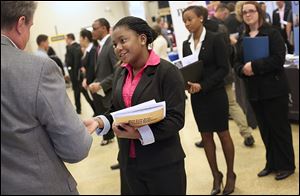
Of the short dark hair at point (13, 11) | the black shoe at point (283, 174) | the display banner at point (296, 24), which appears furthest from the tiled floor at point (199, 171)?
the short dark hair at point (13, 11)

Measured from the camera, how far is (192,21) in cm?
232

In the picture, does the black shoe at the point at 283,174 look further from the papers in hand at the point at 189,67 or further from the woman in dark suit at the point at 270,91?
the papers in hand at the point at 189,67

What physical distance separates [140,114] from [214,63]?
4.13 feet

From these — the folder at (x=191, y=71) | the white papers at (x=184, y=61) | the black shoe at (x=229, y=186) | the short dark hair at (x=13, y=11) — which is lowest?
the black shoe at (x=229, y=186)

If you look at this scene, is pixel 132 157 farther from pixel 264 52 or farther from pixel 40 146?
pixel 264 52

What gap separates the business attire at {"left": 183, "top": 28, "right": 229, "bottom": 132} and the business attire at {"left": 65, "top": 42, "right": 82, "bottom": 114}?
4.16 meters

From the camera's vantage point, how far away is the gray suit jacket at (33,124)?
1.00 metres

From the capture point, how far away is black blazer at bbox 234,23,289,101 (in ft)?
9.11

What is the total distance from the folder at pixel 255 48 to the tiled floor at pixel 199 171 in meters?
0.57

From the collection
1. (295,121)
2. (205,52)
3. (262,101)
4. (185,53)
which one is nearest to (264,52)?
(262,101)

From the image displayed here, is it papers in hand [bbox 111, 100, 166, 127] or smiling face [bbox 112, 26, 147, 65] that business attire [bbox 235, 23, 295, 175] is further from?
papers in hand [bbox 111, 100, 166, 127]

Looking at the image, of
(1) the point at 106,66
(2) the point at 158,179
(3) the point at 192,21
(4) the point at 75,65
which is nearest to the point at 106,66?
(1) the point at 106,66

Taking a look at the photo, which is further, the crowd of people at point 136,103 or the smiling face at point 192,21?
the smiling face at point 192,21

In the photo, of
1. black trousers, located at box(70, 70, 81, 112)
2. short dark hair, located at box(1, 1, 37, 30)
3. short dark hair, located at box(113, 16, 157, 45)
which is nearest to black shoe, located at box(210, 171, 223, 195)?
short dark hair, located at box(113, 16, 157, 45)
